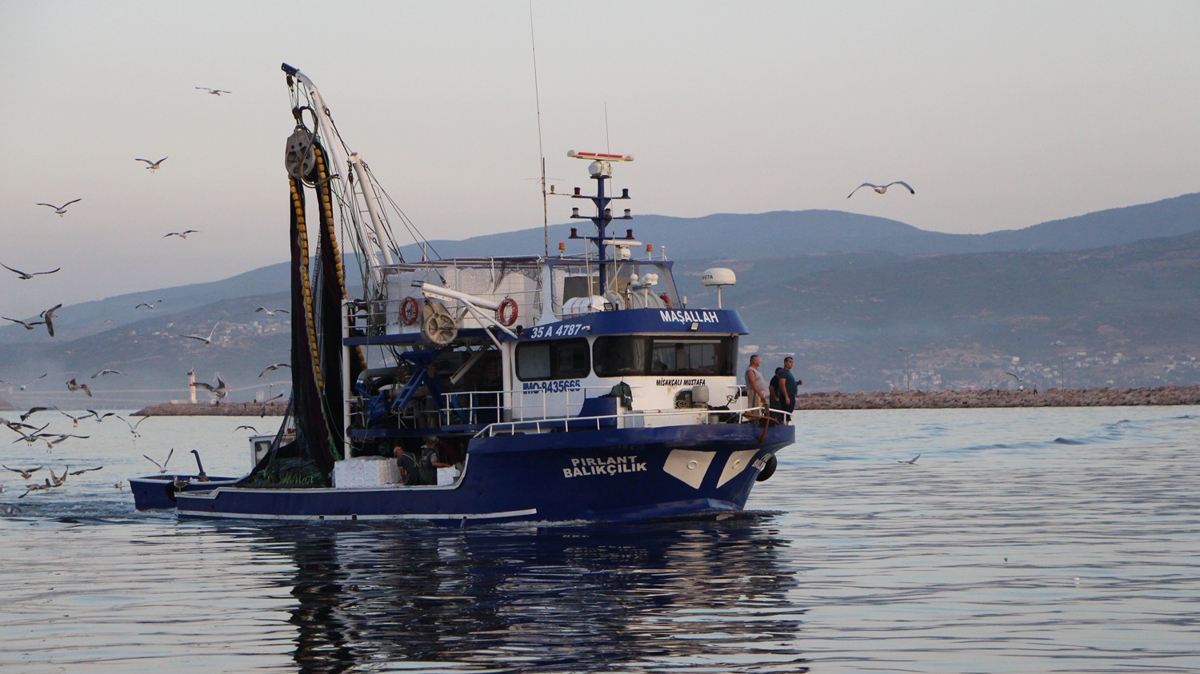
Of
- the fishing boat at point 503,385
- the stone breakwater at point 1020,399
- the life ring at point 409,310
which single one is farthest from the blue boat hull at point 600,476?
the stone breakwater at point 1020,399

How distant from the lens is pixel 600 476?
88.4 feet

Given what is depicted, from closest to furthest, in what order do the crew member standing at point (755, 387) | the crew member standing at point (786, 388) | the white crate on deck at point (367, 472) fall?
the crew member standing at point (755, 387), the crew member standing at point (786, 388), the white crate on deck at point (367, 472)

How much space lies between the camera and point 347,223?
31.8 meters

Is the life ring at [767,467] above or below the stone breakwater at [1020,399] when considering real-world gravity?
above

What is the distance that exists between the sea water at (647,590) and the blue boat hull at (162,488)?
0.34 metres

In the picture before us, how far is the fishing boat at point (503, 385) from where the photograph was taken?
27062mm

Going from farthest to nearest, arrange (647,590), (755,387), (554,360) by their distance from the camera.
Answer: (554,360) < (755,387) < (647,590)

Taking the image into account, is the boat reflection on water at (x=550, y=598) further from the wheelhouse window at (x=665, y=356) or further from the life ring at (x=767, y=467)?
the wheelhouse window at (x=665, y=356)

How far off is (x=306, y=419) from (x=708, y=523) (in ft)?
30.3

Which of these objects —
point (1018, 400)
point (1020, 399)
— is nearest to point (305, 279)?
point (1018, 400)

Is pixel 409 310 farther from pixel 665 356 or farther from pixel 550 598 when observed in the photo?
pixel 550 598

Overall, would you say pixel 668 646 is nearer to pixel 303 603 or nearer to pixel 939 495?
pixel 303 603

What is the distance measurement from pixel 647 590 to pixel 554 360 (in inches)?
347

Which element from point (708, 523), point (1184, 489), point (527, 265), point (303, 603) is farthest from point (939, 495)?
point (303, 603)
